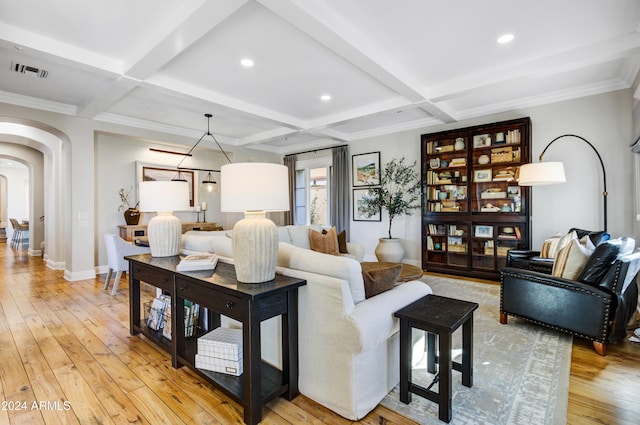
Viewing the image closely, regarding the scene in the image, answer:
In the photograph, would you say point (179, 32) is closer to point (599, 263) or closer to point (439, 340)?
point (439, 340)

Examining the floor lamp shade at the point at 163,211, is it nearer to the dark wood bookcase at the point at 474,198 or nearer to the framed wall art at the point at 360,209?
the dark wood bookcase at the point at 474,198

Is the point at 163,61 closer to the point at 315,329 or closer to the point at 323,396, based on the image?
the point at 315,329

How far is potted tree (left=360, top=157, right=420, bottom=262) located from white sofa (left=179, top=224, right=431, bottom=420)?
12.1ft

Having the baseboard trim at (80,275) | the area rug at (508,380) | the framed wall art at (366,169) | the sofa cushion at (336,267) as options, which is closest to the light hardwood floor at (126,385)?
the area rug at (508,380)

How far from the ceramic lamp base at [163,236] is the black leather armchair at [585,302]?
3.24 m

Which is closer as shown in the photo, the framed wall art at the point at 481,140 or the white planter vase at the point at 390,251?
the framed wall art at the point at 481,140

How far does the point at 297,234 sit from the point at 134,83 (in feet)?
9.42

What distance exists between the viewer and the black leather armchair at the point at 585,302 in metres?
2.47

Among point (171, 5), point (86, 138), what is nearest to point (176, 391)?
point (171, 5)

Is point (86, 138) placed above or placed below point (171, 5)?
below

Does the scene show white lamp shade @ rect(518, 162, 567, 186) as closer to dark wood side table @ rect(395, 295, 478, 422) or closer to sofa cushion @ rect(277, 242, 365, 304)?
dark wood side table @ rect(395, 295, 478, 422)

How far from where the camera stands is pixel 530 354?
2482 mm

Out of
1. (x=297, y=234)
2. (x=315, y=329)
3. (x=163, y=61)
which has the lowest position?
(x=315, y=329)

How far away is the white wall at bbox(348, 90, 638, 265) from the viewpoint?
13.1 feet
